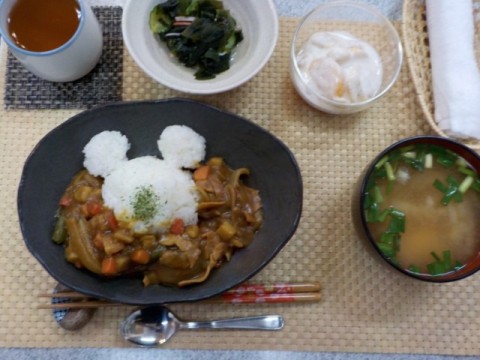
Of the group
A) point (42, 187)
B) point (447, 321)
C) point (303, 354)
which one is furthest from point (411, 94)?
point (42, 187)

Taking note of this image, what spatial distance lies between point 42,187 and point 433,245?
1281 mm

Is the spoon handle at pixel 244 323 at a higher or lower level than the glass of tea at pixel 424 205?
lower

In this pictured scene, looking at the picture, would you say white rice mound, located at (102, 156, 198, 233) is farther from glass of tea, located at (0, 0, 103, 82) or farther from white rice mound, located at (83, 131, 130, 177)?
glass of tea, located at (0, 0, 103, 82)

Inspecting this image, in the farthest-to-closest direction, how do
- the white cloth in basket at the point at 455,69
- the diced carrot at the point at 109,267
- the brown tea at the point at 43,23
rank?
the white cloth in basket at the point at 455,69 < the brown tea at the point at 43,23 < the diced carrot at the point at 109,267

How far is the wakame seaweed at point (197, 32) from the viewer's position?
5.09 ft

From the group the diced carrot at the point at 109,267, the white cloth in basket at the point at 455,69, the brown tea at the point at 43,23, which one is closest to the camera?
the diced carrot at the point at 109,267

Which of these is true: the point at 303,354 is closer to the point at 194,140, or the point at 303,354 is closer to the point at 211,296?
the point at 211,296

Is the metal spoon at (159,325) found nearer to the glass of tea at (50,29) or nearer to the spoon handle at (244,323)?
the spoon handle at (244,323)

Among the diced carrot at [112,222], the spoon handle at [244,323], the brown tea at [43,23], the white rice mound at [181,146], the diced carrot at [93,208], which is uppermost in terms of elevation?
the brown tea at [43,23]

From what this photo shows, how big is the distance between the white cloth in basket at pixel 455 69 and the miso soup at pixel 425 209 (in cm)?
18

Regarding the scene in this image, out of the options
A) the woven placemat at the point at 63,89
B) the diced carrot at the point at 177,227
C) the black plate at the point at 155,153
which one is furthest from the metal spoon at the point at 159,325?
the woven placemat at the point at 63,89

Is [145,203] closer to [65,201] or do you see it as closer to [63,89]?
[65,201]

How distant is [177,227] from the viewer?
1.46m

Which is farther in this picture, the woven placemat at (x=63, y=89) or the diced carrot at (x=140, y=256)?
the woven placemat at (x=63, y=89)
